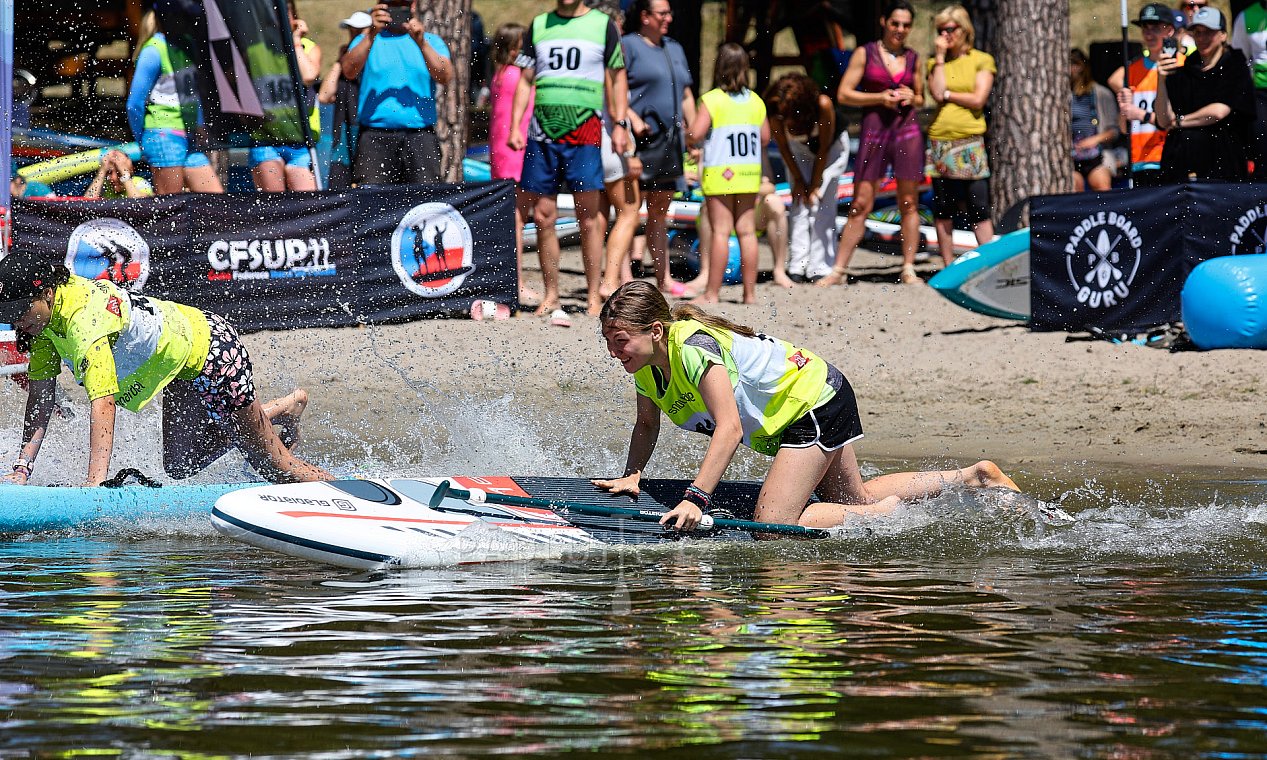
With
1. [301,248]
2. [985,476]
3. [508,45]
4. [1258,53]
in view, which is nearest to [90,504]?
[985,476]

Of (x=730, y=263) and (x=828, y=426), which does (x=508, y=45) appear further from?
(x=828, y=426)

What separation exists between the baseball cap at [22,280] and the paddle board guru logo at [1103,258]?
23.3 feet

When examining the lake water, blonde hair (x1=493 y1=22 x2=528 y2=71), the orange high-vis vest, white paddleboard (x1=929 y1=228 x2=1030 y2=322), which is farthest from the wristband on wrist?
the orange high-vis vest

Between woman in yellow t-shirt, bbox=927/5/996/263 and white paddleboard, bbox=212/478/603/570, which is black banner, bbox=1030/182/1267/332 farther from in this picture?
white paddleboard, bbox=212/478/603/570

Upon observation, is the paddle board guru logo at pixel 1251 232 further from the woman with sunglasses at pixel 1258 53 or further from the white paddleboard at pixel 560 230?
the white paddleboard at pixel 560 230

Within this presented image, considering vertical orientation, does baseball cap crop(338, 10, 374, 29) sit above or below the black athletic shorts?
above

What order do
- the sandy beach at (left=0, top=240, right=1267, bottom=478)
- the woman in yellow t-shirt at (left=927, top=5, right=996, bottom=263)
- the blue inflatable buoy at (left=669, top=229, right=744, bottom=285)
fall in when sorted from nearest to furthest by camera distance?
1. the sandy beach at (left=0, top=240, right=1267, bottom=478)
2. the woman in yellow t-shirt at (left=927, top=5, right=996, bottom=263)
3. the blue inflatable buoy at (left=669, top=229, right=744, bottom=285)

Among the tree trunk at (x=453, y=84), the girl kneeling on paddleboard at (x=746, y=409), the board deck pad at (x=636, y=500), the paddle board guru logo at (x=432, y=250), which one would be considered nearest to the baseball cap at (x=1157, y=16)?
the tree trunk at (x=453, y=84)

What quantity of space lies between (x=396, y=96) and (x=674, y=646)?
24.4 ft

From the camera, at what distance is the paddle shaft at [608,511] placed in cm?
669

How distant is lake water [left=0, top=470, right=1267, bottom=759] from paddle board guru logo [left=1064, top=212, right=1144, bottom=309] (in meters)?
4.15

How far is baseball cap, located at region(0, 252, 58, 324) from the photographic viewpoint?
6.62 m

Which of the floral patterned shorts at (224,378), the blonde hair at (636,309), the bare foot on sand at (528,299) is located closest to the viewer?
the blonde hair at (636,309)

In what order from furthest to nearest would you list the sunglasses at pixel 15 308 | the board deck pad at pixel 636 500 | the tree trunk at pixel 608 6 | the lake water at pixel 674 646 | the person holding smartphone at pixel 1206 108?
the tree trunk at pixel 608 6 < the person holding smartphone at pixel 1206 108 < the board deck pad at pixel 636 500 < the sunglasses at pixel 15 308 < the lake water at pixel 674 646
